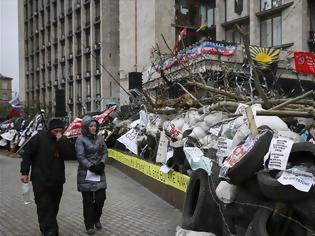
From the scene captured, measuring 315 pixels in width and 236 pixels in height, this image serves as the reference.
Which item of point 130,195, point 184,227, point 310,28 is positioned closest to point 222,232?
point 184,227

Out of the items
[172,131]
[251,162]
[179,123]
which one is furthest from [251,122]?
[179,123]

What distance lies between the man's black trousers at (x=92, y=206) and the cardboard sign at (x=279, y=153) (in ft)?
10.7

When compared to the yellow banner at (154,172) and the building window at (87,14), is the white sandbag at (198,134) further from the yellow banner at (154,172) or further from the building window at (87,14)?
the building window at (87,14)

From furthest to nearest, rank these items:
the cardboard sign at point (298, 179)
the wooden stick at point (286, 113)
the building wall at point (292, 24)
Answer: the building wall at point (292, 24) < the wooden stick at point (286, 113) < the cardboard sign at point (298, 179)

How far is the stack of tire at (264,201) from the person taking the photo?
15.5ft

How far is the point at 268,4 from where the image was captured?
→ 36594 mm

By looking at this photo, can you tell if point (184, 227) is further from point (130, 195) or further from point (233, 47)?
point (233, 47)

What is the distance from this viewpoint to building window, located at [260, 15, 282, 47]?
35781mm

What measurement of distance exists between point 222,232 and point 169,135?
437cm

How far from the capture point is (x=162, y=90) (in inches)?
540

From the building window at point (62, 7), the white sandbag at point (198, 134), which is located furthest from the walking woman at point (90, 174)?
the building window at point (62, 7)

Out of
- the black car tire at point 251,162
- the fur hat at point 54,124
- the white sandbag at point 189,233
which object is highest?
the fur hat at point 54,124

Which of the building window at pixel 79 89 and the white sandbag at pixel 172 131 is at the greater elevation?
the building window at pixel 79 89

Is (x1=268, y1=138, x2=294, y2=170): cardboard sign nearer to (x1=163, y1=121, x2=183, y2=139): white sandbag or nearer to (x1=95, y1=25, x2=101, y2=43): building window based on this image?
(x1=163, y1=121, x2=183, y2=139): white sandbag
